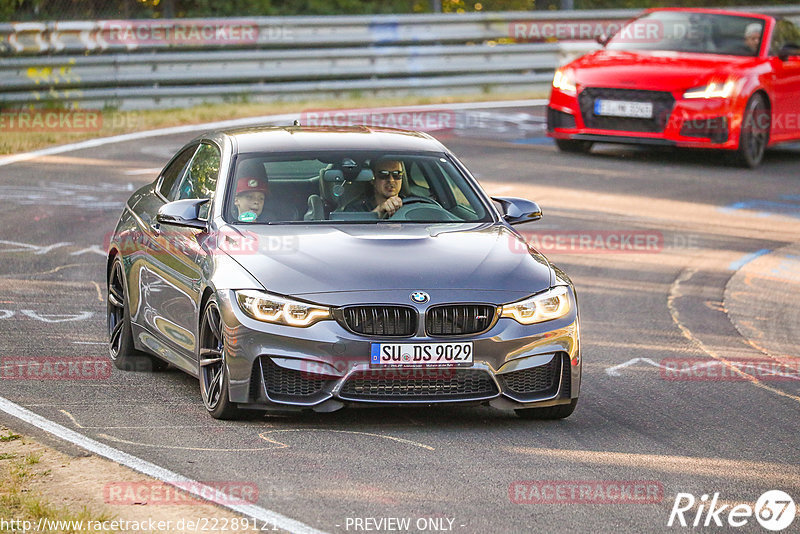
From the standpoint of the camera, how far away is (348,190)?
8320 millimetres

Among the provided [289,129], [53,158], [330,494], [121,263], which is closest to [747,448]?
[330,494]

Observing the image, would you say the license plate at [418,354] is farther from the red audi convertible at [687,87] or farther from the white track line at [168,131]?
the red audi convertible at [687,87]

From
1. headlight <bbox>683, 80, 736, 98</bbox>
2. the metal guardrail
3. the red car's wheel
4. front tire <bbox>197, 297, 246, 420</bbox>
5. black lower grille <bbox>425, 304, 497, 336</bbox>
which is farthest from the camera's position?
the metal guardrail

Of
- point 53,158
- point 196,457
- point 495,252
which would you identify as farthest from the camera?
point 53,158

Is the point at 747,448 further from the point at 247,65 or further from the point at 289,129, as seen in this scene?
the point at 247,65

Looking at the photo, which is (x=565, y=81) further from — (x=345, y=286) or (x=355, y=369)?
(x=355, y=369)

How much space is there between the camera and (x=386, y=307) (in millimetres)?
7051

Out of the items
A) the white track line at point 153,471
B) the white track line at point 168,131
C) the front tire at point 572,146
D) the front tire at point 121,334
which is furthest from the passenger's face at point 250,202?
the front tire at point 572,146

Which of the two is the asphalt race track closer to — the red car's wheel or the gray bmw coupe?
the gray bmw coupe

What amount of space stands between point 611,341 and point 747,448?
275cm

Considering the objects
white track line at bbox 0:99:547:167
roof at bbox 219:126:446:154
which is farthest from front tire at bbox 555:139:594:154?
roof at bbox 219:126:446:154

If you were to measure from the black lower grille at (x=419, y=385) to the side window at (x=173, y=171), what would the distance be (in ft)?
7.90

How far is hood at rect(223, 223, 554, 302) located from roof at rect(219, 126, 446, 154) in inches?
26.6

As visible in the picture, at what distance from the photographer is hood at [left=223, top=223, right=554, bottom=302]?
23.4 feet
